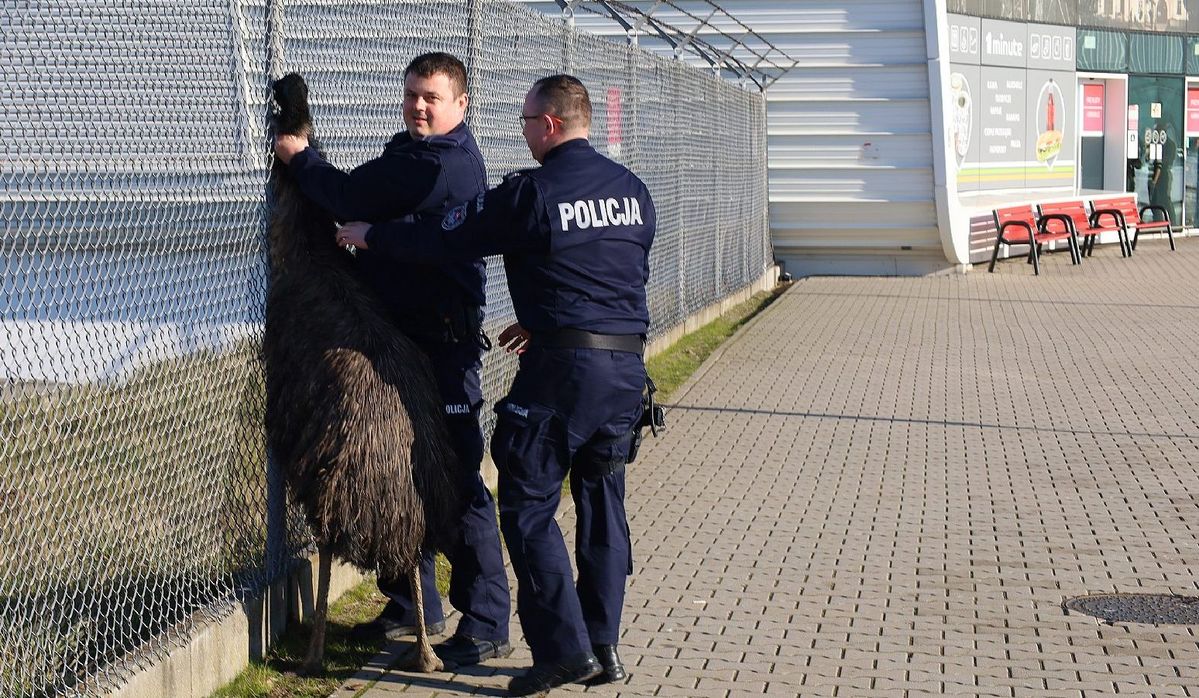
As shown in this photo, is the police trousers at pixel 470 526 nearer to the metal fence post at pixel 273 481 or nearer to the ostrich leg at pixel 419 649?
the ostrich leg at pixel 419 649

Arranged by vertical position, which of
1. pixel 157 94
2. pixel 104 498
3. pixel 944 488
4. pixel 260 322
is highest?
pixel 157 94

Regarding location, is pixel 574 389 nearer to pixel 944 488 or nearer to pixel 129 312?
pixel 129 312

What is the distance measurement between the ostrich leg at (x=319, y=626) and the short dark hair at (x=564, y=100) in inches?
61.5

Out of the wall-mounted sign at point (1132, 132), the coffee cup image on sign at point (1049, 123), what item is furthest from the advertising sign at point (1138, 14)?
the coffee cup image on sign at point (1049, 123)

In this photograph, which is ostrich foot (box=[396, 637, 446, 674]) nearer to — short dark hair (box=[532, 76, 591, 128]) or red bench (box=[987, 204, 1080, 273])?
short dark hair (box=[532, 76, 591, 128])

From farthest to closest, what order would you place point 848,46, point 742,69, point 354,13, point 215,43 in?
point 848,46, point 742,69, point 354,13, point 215,43

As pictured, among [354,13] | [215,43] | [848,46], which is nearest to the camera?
[215,43]

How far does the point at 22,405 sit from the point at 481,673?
1827 millimetres

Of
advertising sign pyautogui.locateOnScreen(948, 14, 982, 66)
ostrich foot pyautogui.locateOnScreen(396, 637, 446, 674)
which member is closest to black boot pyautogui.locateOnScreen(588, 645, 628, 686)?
ostrich foot pyautogui.locateOnScreen(396, 637, 446, 674)

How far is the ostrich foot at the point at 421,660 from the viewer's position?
5004 mm

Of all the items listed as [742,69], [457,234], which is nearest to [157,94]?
[457,234]

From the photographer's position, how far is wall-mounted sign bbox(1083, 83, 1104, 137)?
2759 centimetres

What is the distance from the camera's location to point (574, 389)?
183 inches

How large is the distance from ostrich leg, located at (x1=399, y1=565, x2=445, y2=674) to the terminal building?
660 inches
